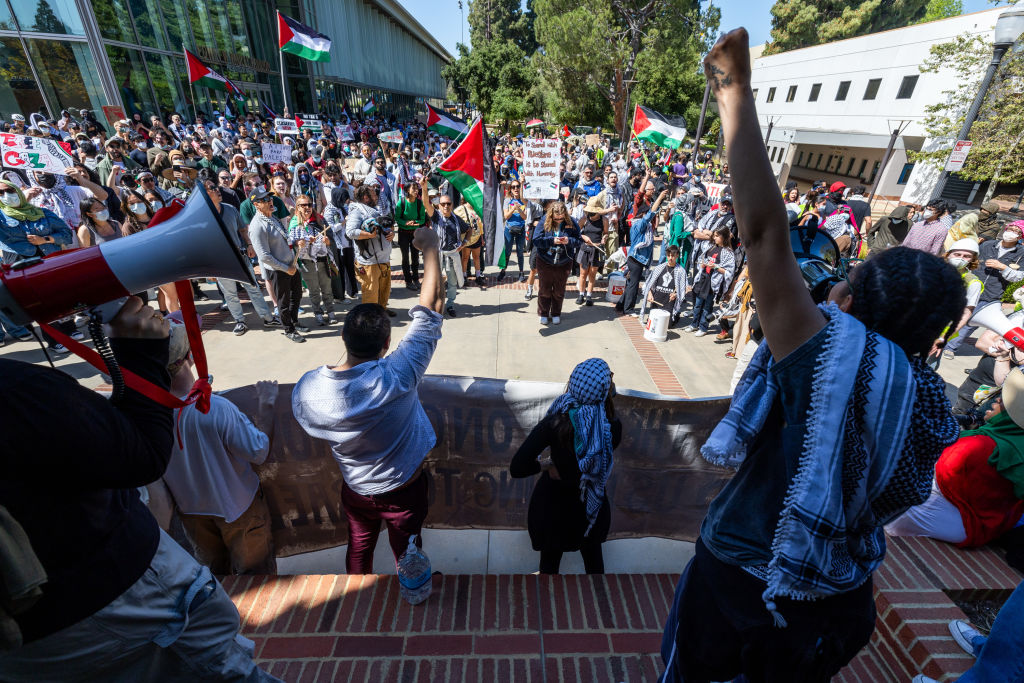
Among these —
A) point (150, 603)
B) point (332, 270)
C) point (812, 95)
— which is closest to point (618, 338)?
point (332, 270)

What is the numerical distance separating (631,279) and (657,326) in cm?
115

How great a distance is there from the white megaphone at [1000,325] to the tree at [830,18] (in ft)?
171

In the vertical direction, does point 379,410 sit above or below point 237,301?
above

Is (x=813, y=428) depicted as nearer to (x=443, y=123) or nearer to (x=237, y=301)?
(x=237, y=301)

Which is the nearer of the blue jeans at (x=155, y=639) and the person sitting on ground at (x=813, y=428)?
the person sitting on ground at (x=813, y=428)

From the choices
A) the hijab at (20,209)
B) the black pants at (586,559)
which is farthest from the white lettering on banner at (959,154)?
the hijab at (20,209)

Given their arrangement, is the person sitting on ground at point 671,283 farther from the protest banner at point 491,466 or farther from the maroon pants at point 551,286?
the protest banner at point 491,466

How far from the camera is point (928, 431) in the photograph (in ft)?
3.29

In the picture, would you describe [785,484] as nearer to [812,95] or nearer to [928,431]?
[928,431]

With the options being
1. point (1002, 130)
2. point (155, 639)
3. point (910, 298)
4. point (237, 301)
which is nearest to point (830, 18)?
point (1002, 130)

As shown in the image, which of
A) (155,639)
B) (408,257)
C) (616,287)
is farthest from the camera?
(408,257)

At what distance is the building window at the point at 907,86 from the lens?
22.8 metres

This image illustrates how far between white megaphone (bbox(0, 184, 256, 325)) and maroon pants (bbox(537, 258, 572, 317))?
5.78 meters

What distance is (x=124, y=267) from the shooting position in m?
1.19
